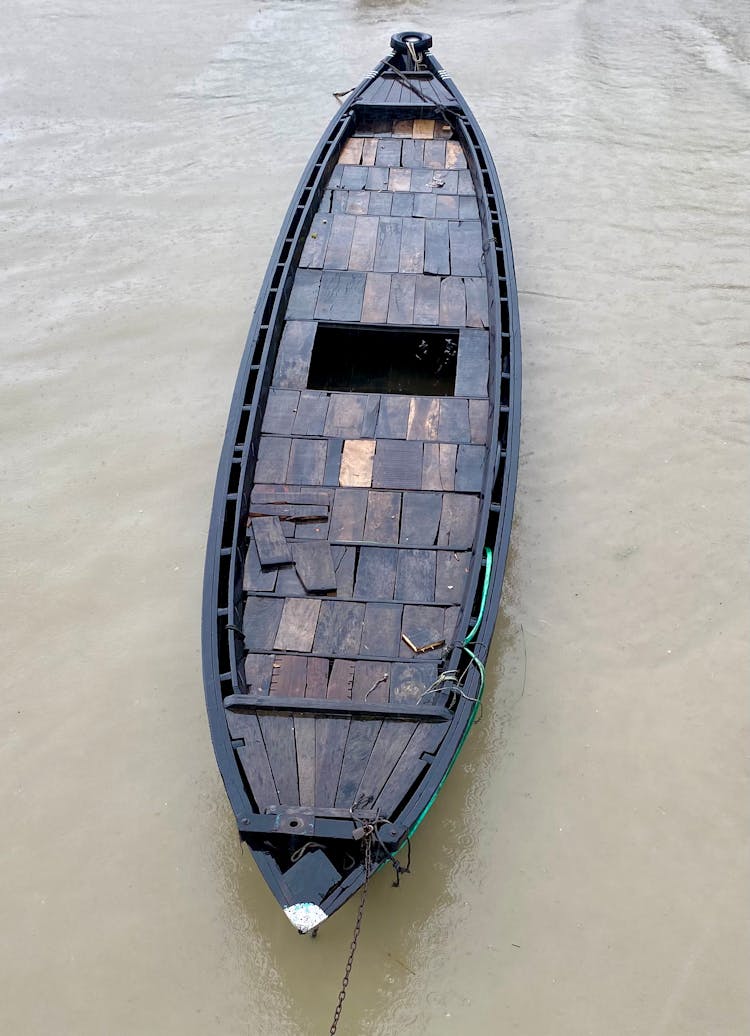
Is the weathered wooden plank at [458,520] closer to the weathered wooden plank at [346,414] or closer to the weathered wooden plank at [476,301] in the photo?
the weathered wooden plank at [346,414]

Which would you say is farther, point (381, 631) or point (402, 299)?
point (402, 299)

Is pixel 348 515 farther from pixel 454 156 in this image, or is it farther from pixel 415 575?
pixel 454 156

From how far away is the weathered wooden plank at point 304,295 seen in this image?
281 inches

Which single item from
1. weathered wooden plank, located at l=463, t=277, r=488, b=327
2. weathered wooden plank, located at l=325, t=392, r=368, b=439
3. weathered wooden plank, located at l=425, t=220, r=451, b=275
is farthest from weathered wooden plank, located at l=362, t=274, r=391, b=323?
weathered wooden plank, located at l=325, t=392, r=368, b=439

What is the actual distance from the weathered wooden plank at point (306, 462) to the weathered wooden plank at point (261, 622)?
41.3 inches

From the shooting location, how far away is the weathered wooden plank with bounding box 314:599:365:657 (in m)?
5.00

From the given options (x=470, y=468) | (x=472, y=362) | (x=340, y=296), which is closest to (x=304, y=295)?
(x=340, y=296)

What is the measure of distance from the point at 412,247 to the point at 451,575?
13.0 feet

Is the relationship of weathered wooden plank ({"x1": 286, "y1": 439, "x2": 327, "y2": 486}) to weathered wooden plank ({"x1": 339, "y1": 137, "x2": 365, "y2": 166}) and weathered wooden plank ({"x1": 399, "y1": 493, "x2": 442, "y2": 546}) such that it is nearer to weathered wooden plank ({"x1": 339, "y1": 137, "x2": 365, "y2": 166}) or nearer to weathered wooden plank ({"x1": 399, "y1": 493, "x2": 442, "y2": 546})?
weathered wooden plank ({"x1": 399, "y1": 493, "x2": 442, "y2": 546})

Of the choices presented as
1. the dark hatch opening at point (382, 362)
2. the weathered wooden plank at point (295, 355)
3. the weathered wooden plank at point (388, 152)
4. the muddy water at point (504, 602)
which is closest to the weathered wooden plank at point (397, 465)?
the weathered wooden plank at point (295, 355)

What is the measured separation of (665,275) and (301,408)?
5.32m

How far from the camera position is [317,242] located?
7898mm

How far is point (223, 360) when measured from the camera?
8430 mm

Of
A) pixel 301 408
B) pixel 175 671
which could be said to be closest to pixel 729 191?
pixel 301 408
